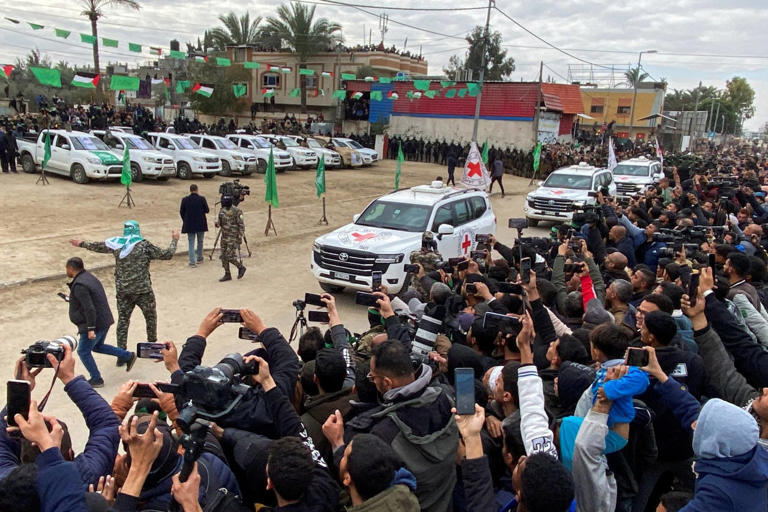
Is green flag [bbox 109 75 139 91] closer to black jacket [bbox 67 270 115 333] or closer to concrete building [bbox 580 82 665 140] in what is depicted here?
black jacket [bbox 67 270 115 333]

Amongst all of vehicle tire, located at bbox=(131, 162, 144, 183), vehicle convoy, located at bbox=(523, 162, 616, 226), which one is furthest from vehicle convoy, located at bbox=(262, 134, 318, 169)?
vehicle convoy, located at bbox=(523, 162, 616, 226)

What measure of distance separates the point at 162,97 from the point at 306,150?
3340cm

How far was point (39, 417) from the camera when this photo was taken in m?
2.30

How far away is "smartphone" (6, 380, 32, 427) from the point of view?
7.65 ft

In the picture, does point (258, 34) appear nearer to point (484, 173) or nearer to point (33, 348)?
point (484, 173)

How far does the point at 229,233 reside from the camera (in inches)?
405

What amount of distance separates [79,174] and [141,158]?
200cm

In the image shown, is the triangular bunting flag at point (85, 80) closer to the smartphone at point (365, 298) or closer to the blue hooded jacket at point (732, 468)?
the smartphone at point (365, 298)

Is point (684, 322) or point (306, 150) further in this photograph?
point (306, 150)

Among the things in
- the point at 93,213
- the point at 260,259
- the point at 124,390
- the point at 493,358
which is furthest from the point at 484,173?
the point at 124,390

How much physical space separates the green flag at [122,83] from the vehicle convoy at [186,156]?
1902 millimetres

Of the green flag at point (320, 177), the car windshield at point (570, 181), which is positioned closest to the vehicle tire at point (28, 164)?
the green flag at point (320, 177)

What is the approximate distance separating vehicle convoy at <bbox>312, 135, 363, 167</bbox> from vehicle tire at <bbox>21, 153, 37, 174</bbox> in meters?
13.4

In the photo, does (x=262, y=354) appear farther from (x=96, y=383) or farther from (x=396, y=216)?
(x=396, y=216)
